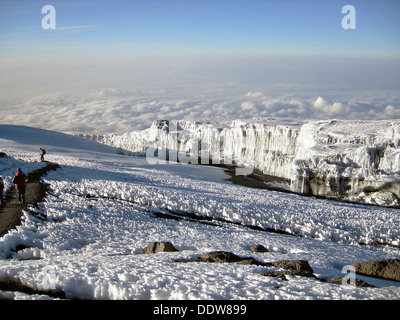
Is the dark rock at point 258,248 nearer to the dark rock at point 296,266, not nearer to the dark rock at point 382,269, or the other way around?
the dark rock at point 296,266

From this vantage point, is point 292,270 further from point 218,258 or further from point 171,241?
point 171,241

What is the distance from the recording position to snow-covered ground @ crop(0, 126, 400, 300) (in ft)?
27.2

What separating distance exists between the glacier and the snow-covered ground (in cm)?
1332

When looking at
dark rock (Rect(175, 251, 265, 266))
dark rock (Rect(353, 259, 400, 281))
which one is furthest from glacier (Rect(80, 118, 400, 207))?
dark rock (Rect(175, 251, 265, 266))

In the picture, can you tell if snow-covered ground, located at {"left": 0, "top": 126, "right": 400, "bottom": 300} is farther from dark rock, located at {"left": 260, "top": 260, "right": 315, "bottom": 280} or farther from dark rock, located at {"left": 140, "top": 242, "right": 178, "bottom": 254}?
dark rock, located at {"left": 140, "top": 242, "right": 178, "bottom": 254}

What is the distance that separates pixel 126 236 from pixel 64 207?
17.7 ft

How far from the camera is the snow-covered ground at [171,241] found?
27.2 ft

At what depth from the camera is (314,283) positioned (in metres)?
8.88

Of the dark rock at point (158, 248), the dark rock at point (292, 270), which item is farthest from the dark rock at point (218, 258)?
the dark rock at point (158, 248)

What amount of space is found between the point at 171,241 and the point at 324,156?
3792 cm

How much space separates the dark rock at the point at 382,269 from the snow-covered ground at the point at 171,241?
670 millimetres

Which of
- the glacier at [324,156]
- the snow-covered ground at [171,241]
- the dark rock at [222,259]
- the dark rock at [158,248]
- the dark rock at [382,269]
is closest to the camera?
the snow-covered ground at [171,241]
